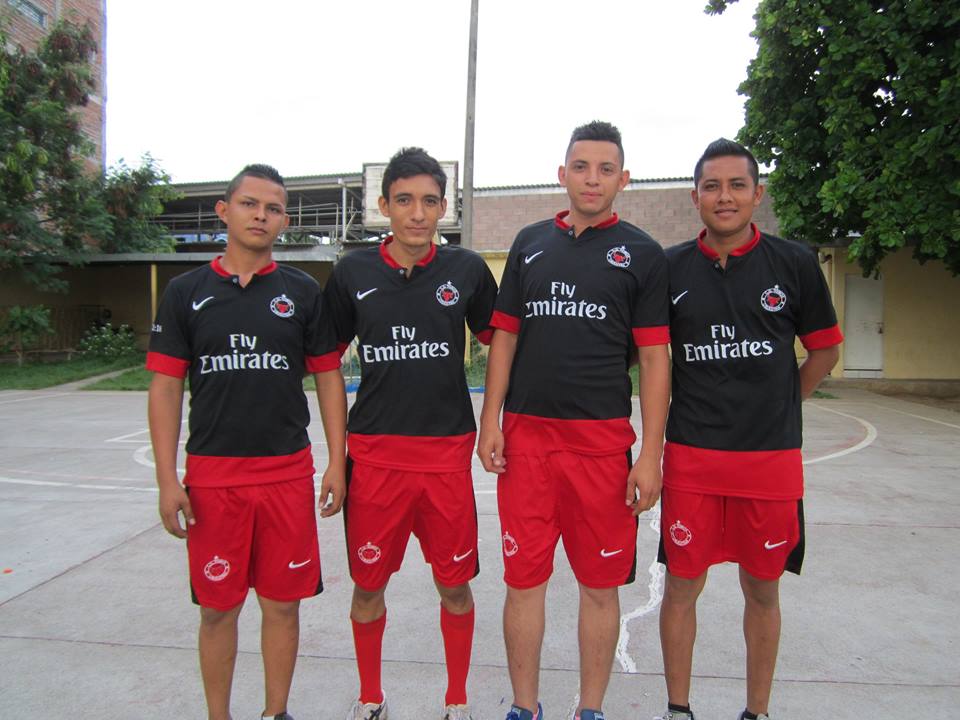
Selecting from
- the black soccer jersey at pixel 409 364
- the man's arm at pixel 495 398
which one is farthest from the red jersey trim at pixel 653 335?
the black soccer jersey at pixel 409 364

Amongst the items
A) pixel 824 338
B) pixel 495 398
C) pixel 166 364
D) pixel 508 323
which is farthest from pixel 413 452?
pixel 824 338

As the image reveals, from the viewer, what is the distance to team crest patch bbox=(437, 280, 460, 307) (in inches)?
102

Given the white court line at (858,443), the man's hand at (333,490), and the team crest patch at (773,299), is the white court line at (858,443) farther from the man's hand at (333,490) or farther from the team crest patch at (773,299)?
the man's hand at (333,490)

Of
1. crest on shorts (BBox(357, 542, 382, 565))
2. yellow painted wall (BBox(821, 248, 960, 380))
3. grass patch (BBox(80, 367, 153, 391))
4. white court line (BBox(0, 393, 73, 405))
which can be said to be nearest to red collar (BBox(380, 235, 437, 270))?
crest on shorts (BBox(357, 542, 382, 565))

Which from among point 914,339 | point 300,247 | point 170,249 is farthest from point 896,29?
point 170,249

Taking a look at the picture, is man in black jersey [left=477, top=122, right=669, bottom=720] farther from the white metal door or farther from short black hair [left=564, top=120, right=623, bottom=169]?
→ the white metal door

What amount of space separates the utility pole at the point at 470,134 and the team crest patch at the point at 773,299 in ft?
39.3

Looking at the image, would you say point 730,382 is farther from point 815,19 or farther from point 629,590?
point 815,19

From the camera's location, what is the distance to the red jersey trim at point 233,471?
236 centimetres

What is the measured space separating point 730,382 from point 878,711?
1.44 m

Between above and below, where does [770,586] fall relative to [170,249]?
below

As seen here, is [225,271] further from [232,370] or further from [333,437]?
[333,437]

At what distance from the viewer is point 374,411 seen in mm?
2553

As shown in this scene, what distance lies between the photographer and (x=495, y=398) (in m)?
2.54
